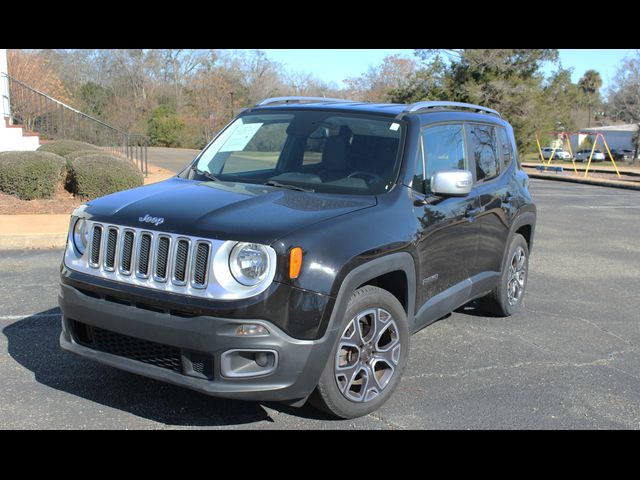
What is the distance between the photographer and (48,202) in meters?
11.3

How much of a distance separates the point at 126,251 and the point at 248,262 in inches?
29.5

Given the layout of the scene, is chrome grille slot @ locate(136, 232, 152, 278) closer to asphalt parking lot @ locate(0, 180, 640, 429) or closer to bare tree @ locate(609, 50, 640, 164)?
asphalt parking lot @ locate(0, 180, 640, 429)

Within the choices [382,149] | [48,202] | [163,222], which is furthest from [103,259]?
[48,202]

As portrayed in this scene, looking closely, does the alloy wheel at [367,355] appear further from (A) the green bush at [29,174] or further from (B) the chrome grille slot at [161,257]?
(A) the green bush at [29,174]

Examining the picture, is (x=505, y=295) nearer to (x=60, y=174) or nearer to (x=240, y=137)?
(x=240, y=137)

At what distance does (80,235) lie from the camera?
153 inches

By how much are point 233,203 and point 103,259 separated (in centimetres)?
80

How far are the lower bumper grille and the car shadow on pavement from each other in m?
0.43

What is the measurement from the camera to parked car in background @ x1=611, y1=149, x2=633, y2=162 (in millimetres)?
58281

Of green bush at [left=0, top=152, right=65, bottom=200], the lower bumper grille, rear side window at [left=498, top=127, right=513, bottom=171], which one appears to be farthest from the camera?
green bush at [left=0, top=152, right=65, bottom=200]

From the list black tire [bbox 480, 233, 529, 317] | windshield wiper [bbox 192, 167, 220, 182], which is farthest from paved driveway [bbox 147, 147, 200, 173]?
windshield wiper [bbox 192, 167, 220, 182]

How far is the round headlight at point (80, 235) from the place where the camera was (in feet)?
12.5

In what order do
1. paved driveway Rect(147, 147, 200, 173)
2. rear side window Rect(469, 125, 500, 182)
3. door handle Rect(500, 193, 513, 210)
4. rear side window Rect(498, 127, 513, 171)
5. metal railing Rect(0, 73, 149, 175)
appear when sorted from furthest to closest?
paved driveway Rect(147, 147, 200, 173)
metal railing Rect(0, 73, 149, 175)
rear side window Rect(498, 127, 513, 171)
door handle Rect(500, 193, 513, 210)
rear side window Rect(469, 125, 500, 182)
